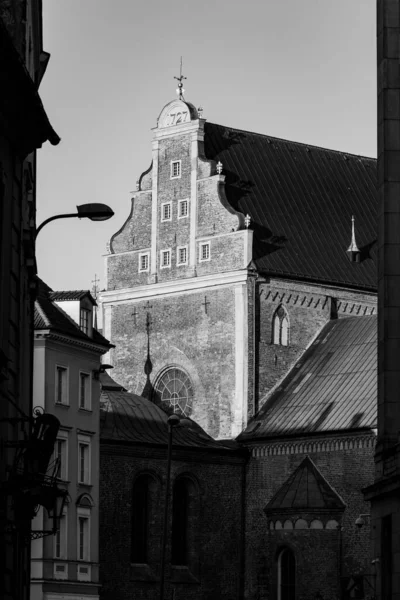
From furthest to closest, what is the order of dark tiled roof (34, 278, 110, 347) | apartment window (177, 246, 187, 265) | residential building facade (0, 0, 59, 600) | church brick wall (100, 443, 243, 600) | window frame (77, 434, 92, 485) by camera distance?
apartment window (177, 246, 187, 265)
church brick wall (100, 443, 243, 600)
window frame (77, 434, 92, 485)
dark tiled roof (34, 278, 110, 347)
residential building facade (0, 0, 59, 600)

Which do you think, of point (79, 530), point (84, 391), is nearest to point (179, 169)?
point (84, 391)

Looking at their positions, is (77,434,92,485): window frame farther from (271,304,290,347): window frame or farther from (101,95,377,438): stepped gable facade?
(271,304,290,347): window frame

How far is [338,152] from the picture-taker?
8644cm

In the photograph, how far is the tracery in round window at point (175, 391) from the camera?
3071 inches

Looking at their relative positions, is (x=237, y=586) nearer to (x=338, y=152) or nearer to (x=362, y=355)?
(x=362, y=355)

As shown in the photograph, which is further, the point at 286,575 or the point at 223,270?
the point at 223,270

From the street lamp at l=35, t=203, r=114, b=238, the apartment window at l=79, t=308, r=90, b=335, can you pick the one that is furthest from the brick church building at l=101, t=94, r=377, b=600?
the street lamp at l=35, t=203, r=114, b=238

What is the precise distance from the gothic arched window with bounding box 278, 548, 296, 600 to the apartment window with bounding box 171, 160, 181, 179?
18174mm

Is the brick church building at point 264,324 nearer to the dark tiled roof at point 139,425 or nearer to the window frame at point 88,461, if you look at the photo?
the dark tiled roof at point 139,425

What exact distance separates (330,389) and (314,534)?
6.91 meters

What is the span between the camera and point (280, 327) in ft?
254

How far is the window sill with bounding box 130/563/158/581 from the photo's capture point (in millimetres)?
69188

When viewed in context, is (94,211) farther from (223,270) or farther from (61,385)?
Answer: (223,270)

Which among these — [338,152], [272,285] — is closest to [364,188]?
[338,152]
